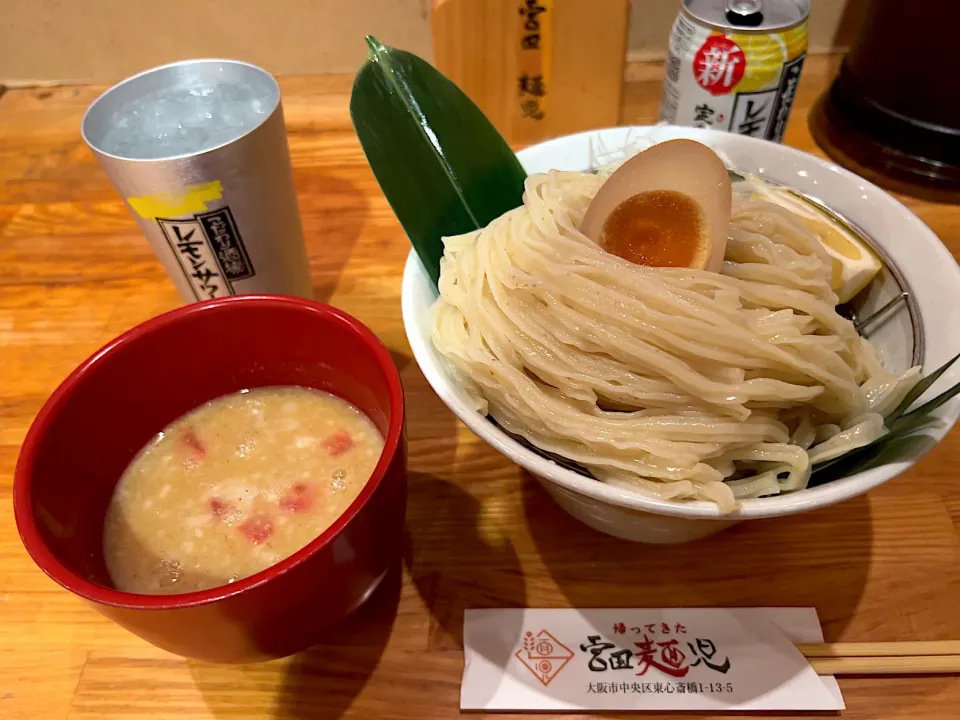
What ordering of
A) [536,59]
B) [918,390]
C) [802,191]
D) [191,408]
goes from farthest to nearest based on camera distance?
[536,59] < [802,191] < [191,408] < [918,390]

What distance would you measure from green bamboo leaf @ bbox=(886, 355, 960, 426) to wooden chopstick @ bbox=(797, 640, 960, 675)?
1.01 ft

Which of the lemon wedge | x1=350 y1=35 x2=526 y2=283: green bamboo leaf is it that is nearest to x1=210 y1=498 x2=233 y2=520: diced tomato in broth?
x1=350 y1=35 x2=526 y2=283: green bamboo leaf

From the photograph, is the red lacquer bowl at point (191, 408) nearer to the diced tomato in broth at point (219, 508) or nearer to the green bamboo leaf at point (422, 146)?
the diced tomato in broth at point (219, 508)

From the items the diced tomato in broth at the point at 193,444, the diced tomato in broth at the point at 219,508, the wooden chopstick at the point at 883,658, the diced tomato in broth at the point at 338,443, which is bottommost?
the wooden chopstick at the point at 883,658

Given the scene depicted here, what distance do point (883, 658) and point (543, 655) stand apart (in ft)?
1.45

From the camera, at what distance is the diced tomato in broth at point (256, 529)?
0.89m

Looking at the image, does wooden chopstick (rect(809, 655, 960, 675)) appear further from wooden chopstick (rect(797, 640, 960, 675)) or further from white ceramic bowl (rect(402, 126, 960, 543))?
white ceramic bowl (rect(402, 126, 960, 543))

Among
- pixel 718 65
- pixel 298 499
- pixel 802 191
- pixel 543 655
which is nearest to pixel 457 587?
pixel 543 655

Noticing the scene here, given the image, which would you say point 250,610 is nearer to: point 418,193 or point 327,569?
point 327,569

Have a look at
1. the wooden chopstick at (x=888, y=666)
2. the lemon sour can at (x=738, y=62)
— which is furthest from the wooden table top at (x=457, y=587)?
the lemon sour can at (x=738, y=62)

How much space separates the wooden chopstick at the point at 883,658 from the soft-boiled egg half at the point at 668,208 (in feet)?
1.75

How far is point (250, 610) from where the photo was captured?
705 mm

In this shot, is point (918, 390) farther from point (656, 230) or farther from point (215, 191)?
point (215, 191)

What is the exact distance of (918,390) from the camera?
32.7 inches
